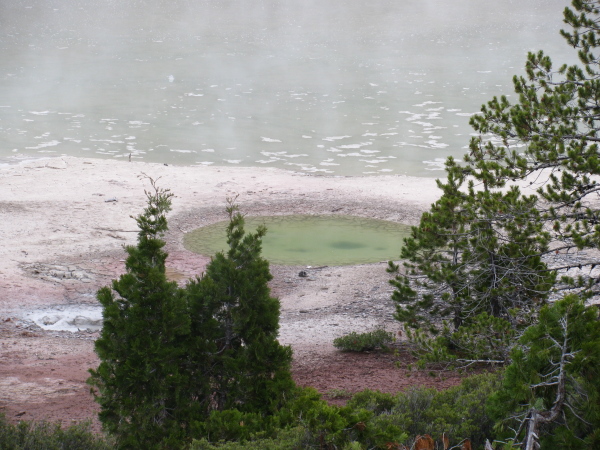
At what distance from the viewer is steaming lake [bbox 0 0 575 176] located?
26.3 meters

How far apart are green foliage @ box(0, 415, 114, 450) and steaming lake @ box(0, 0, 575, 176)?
57.1 feet

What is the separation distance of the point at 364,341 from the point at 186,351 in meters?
4.03

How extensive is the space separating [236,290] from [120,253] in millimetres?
A: 8311

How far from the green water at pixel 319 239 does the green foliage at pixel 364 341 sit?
4.39m

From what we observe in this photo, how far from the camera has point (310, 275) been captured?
1371cm

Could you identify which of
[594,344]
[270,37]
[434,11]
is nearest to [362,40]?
[270,37]

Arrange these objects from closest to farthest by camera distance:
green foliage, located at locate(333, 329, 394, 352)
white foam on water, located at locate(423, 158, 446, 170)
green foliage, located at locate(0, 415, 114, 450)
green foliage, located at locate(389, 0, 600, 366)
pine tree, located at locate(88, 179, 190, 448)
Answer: green foliage, located at locate(0, 415, 114, 450), pine tree, located at locate(88, 179, 190, 448), green foliage, located at locate(389, 0, 600, 366), green foliage, located at locate(333, 329, 394, 352), white foam on water, located at locate(423, 158, 446, 170)

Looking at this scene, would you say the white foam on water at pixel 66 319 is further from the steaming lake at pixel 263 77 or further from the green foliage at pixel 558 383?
the steaming lake at pixel 263 77

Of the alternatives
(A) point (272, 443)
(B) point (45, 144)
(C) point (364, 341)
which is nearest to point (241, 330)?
(A) point (272, 443)

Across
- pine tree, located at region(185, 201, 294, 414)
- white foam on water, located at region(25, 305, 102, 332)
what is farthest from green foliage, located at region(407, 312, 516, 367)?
white foam on water, located at region(25, 305, 102, 332)

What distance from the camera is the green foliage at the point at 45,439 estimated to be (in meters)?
6.05

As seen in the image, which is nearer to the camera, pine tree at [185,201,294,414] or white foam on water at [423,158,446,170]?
pine tree at [185,201,294,414]

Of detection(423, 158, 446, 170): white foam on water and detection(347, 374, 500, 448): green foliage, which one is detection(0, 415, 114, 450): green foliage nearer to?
detection(347, 374, 500, 448): green foliage

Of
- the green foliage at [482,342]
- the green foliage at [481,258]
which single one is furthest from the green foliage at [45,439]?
the green foliage at [481,258]
